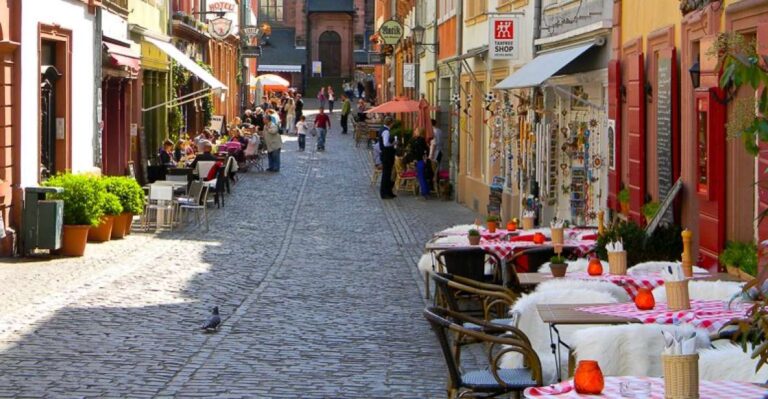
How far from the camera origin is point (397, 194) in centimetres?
3275

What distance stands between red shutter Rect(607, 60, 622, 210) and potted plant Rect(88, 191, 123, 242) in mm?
6962

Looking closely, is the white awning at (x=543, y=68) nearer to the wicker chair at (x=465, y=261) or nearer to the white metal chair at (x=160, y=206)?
the wicker chair at (x=465, y=261)

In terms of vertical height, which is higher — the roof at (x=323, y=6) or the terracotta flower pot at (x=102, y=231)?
the roof at (x=323, y=6)

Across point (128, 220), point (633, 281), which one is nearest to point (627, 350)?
point (633, 281)

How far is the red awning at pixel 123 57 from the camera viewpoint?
2494 centimetres

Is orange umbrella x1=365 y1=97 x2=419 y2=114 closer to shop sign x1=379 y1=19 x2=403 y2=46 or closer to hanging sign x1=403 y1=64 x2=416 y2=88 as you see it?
hanging sign x1=403 y1=64 x2=416 y2=88

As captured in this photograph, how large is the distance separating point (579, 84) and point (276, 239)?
213 inches

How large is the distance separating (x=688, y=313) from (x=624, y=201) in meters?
7.99

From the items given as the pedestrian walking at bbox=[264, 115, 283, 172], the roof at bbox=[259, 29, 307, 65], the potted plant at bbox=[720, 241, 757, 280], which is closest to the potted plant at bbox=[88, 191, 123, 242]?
the potted plant at bbox=[720, 241, 757, 280]

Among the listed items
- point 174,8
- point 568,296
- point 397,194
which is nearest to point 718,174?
point 568,296

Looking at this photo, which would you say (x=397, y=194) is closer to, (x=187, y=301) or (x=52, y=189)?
(x=52, y=189)

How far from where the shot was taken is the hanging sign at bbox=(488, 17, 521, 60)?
23.7 metres

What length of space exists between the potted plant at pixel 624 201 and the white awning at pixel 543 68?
1.75 m

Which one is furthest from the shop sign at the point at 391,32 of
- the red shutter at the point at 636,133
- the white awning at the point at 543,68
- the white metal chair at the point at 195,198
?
the red shutter at the point at 636,133
